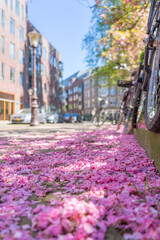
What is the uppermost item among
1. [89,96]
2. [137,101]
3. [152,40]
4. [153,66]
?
[89,96]

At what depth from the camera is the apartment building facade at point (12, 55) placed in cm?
2138

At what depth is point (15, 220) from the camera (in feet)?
3.30

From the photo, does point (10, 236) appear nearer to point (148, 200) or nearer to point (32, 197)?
point (32, 197)

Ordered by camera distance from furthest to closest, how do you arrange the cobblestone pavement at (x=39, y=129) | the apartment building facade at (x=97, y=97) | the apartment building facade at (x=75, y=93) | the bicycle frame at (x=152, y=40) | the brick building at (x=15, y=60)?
the apartment building facade at (x=75, y=93) < the apartment building facade at (x=97, y=97) < the brick building at (x=15, y=60) < the cobblestone pavement at (x=39, y=129) < the bicycle frame at (x=152, y=40)

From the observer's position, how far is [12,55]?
23266 mm

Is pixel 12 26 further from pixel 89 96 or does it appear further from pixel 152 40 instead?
pixel 89 96

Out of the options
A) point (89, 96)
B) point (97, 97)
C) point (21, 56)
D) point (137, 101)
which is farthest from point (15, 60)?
point (89, 96)

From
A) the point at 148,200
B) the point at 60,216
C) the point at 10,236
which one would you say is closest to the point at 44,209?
the point at 60,216

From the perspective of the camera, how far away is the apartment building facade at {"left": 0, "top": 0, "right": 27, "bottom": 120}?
21.4m

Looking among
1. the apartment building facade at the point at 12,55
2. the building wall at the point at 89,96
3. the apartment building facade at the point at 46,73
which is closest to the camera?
the apartment building facade at the point at 12,55

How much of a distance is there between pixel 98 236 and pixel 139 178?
0.87 meters

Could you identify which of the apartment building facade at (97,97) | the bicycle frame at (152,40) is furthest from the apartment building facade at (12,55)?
the apartment building facade at (97,97)

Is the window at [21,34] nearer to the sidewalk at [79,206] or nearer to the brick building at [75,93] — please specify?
the sidewalk at [79,206]

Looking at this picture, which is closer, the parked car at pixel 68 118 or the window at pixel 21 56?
the window at pixel 21 56
